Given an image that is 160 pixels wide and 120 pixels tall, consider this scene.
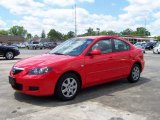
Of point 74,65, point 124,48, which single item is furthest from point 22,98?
point 124,48

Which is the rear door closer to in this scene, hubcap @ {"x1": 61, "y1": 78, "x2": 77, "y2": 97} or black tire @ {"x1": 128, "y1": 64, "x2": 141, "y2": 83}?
black tire @ {"x1": 128, "y1": 64, "x2": 141, "y2": 83}

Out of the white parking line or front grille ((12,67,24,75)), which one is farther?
front grille ((12,67,24,75))

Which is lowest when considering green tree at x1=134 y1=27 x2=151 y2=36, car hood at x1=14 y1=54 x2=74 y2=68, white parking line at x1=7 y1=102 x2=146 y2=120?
white parking line at x1=7 y1=102 x2=146 y2=120

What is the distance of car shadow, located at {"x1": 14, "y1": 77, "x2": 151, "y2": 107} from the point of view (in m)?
6.48

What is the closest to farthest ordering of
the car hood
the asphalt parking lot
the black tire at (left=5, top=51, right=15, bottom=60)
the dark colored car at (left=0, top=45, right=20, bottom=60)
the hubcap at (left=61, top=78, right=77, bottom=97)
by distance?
the asphalt parking lot
the car hood
the hubcap at (left=61, top=78, right=77, bottom=97)
the dark colored car at (left=0, top=45, right=20, bottom=60)
the black tire at (left=5, top=51, right=15, bottom=60)

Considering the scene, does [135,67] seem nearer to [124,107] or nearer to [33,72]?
[124,107]

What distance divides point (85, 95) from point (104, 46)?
1.49 metres

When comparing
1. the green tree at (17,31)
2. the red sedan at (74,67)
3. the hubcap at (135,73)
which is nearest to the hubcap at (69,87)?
the red sedan at (74,67)

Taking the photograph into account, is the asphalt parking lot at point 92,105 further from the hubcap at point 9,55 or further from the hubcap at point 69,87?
the hubcap at point 9,55

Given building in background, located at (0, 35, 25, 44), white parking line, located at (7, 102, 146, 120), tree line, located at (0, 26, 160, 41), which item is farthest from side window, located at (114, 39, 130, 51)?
building in background, located at (0, 35, 25, 44)

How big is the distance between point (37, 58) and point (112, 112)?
2.39 meters

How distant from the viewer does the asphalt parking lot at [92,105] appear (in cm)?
543

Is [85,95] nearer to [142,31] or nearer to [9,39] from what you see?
[9,39]

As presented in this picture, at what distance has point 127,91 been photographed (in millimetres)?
7688
